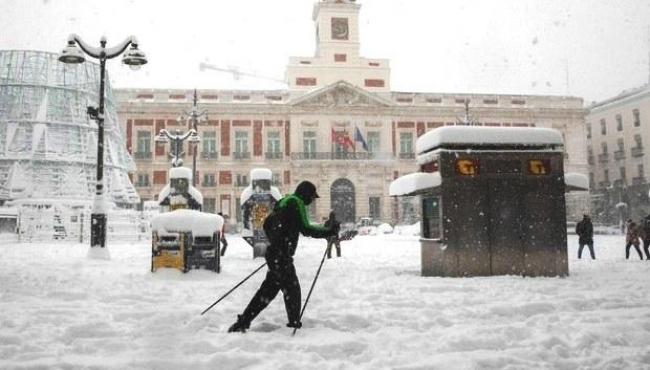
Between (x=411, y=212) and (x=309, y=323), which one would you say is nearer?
(x=309, y=323)

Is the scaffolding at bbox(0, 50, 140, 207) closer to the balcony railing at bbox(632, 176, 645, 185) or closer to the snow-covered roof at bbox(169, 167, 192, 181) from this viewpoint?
the snow-covered roof at bbox(169, 167, 192, 181)

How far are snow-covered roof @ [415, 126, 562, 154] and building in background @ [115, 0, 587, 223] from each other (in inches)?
1324

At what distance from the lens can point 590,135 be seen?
55875 mm

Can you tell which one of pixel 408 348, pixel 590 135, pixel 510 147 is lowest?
pixel 408 348

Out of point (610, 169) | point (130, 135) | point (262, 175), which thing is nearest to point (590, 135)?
point (610, 169)

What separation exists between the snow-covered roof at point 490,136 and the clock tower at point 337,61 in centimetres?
3666

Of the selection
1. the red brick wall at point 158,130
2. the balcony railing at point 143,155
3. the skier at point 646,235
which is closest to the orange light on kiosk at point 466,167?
the skier at point 646,235

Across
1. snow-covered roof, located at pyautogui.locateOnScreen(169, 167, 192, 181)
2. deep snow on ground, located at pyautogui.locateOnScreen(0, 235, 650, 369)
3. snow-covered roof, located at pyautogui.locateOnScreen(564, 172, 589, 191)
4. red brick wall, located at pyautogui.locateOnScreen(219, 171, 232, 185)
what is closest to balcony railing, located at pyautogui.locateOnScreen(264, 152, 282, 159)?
red brick wall, located at pyautogui.locateOnScreen(219, 171, 232, 185)

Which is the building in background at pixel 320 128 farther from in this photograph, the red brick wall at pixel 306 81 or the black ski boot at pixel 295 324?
the black ski boot at pixel 295 324

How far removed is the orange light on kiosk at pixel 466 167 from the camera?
30.5ft

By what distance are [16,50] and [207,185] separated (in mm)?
17986

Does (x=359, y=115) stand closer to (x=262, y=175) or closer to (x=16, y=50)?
(x=16, y=50)

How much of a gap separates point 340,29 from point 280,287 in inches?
1755

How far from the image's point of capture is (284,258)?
4938 mm
